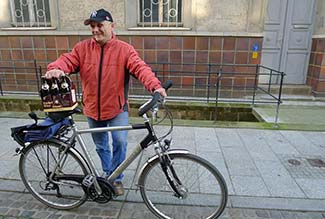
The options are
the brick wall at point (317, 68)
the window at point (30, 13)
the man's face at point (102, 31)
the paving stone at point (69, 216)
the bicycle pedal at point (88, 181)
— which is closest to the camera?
the man's face at point (102, 31)

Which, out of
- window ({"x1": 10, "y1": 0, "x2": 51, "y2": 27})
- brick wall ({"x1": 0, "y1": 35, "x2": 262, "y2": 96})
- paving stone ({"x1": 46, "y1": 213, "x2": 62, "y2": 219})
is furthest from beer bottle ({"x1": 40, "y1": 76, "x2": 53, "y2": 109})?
window ({"x1": 10, "y1": 0, "x2": 51, "y2": 27})

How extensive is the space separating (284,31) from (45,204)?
6573 mm

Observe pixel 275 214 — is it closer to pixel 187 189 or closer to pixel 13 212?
pixel 187 189

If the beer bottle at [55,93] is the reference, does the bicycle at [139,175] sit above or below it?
below

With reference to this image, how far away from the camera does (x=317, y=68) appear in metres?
6.35

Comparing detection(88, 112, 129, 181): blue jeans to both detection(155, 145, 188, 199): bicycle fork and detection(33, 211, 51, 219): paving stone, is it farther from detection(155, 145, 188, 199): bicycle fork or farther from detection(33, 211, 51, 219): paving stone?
detection(33, 211, 51, 219): paving stone

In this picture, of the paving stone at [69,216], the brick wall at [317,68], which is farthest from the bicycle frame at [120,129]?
the brick wall at [317,68]

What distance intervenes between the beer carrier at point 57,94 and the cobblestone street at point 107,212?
106 cm

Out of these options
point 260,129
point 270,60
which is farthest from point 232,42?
point 260,129

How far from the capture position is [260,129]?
15.4 ft

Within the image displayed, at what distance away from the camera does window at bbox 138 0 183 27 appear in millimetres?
6402

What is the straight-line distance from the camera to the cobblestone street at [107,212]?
8.27 ft

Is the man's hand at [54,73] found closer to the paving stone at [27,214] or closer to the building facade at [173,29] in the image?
the paving stone at [27,214]

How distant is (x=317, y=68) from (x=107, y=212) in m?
6.06
